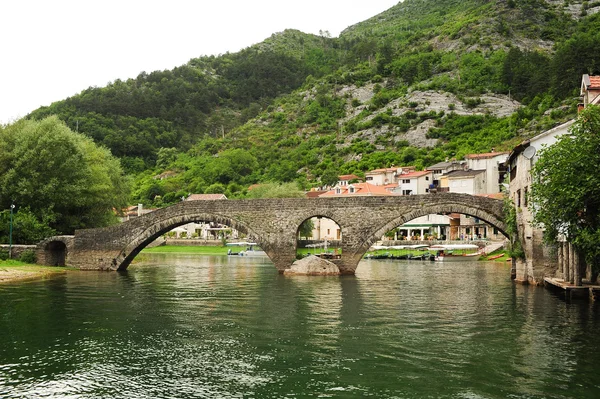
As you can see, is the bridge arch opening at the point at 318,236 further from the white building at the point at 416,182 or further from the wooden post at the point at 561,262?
the wooden post at the point at 561,262

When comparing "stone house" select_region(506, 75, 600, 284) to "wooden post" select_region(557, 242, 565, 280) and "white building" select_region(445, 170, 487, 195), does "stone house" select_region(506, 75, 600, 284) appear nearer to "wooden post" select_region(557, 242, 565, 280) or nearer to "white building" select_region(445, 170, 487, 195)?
"wooden post" select_region(557, 242, 565, 280)

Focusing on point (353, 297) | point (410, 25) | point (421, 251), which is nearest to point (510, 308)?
point (353, 297)

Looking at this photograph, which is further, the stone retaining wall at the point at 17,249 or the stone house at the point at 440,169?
the stone house at the point at 440,169

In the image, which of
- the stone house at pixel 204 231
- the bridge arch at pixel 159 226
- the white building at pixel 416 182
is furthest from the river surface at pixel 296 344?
the stone house at pixel 204 231

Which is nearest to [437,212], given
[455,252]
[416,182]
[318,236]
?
[455,252]

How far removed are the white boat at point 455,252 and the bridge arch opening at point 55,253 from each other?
34877 millimetres

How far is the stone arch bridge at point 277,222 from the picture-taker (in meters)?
34.8

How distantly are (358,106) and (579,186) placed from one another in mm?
115743

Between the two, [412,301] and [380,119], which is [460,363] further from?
[380,119]

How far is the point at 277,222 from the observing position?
37.4m

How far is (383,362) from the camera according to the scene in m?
13.8

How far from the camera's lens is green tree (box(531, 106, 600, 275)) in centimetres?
2108

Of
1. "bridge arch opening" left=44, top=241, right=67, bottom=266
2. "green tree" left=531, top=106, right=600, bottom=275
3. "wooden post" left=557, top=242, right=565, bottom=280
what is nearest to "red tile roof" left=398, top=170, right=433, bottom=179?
"bridge arch opening" left=44, top=241, right=67, bottom=266

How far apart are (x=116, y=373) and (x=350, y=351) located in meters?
5.91
